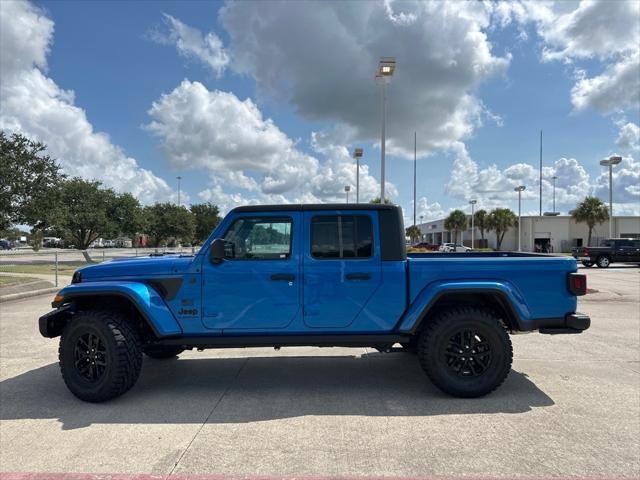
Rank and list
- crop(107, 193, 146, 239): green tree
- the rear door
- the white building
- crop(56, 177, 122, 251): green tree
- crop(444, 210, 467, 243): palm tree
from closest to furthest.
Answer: the rear door, crop(56, 177, 122, 251): green tree, crop(107, 193, 146, 239): green tree, the white building, crop(444, 210, 467, 243): palm tree

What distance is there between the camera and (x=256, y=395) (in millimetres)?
4605

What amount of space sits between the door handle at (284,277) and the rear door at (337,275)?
14cm

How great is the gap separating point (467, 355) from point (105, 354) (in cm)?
355

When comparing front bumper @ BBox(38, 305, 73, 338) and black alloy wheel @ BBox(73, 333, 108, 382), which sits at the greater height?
front bumper @ BBox(38, 305, 73, 338)

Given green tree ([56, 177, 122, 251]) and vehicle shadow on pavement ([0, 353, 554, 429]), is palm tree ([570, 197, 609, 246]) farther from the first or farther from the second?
vehicle shadow on pavement ([0, 353, 554, 429])

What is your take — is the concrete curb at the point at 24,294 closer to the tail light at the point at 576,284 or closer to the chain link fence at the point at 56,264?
the chain link fence at the point at 56,264

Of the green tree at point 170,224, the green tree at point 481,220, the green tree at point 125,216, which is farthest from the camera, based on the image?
the green tree at point 481,220

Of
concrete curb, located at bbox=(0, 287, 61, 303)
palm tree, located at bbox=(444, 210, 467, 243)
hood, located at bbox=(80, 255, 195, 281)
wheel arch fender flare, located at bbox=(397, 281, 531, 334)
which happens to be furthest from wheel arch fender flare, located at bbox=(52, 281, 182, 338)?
palm tree, located at bbox=(444, 210, 467, 243)

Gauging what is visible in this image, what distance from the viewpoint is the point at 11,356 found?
6.27 meters

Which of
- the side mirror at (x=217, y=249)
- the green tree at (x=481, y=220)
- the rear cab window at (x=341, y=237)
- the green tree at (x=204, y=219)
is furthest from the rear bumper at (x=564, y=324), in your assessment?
the green tree at (x=481, y=220)

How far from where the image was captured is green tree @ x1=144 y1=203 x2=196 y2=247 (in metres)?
53.2

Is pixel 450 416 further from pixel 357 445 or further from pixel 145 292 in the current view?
pixel 145 292

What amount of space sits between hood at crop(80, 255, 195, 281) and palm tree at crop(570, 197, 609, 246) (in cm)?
6336

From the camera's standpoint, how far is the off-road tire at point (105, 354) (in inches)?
172
